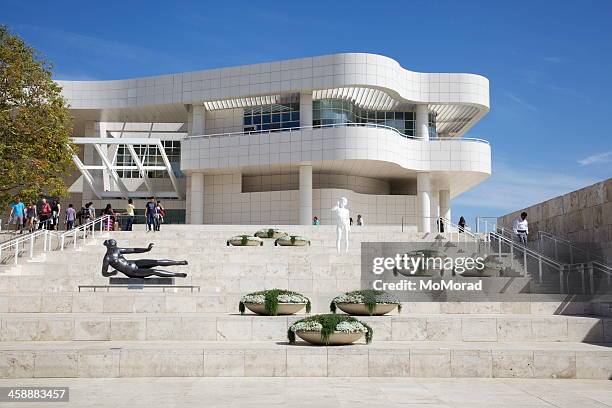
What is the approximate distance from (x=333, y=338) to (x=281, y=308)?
3128 millimetres

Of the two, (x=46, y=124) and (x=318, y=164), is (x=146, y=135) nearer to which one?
(x=318, y=164)

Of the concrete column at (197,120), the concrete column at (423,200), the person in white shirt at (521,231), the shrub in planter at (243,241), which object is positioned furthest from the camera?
the concrete column at (197,120)

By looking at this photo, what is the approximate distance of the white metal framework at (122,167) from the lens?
41.6 m

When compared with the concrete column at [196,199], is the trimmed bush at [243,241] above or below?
below

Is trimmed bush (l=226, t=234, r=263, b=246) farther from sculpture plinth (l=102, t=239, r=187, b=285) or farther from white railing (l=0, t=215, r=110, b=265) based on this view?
sculpture plinth (l=102, t=239, r=187, b=285)

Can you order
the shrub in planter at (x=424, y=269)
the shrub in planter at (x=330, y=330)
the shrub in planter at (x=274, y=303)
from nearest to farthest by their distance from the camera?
the shrub in planter at (x=330, y=330), the shrub in planter at (x=274, y=303), the shrub in planter at (x=424, y=269)

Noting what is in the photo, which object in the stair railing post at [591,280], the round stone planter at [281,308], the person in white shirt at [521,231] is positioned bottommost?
the round stone planter at [281,308]

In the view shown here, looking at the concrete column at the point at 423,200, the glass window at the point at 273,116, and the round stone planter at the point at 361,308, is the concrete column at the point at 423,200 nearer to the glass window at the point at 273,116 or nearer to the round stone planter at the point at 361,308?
the glass window at the point at 273,116

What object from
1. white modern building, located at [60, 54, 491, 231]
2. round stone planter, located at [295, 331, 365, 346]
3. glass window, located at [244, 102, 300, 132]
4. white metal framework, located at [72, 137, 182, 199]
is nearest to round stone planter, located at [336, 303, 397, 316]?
round stone planter, located at [295, 331, 365, 346]

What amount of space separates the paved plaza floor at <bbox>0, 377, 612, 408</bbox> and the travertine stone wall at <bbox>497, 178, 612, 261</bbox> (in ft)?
30.8

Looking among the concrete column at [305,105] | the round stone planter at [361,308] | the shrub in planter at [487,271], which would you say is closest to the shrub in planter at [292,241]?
the shrub in planter at [487,271]

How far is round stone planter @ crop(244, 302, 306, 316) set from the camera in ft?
51.6

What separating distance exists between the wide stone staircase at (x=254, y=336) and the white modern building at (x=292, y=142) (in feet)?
67.7

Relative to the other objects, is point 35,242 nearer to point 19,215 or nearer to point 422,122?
point 19,215
